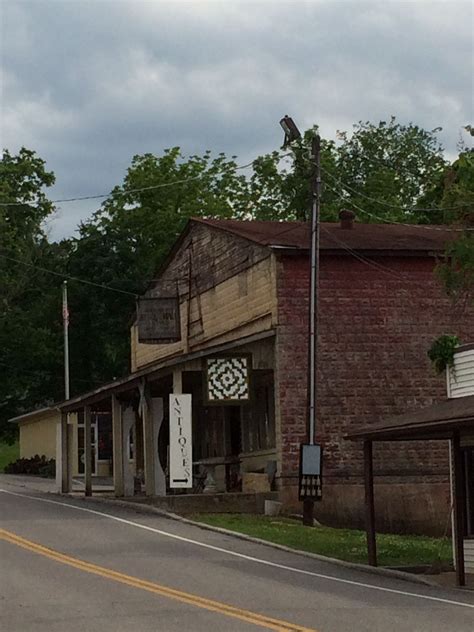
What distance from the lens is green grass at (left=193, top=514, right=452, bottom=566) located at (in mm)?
23844

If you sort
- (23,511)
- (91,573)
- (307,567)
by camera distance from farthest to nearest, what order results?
(23,511), (307,567), (91,573)

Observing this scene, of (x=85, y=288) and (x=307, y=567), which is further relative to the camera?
(x=85, y=288)

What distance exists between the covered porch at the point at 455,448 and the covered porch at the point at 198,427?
865 centimetres

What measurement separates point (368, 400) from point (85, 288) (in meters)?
30.0

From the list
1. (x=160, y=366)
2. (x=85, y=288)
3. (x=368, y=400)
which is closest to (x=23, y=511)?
(x=160, y=366)

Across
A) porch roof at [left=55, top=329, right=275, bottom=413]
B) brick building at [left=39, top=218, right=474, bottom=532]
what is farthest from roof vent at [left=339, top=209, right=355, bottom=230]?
porch roof at [left=55, top=329, right=275, bottom=413]

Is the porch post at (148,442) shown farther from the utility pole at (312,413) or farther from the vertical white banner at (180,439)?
the utility pole at (312,413)

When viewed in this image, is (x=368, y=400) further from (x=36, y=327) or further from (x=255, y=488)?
(x=36, y=327)

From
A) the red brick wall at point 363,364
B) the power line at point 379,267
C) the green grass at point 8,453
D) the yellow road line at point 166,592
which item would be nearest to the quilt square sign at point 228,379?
the red brick wall at point 363,364

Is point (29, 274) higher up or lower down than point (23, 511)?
higher up

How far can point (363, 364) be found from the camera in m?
32.2

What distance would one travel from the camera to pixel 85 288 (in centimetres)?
5994

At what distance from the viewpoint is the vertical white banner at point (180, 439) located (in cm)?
3142

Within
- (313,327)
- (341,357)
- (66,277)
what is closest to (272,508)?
(341,357)
